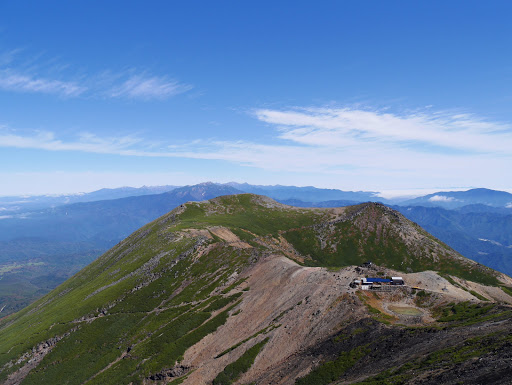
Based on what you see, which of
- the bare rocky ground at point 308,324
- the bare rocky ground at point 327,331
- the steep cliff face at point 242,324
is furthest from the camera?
the bare rocky ground at point 308,324

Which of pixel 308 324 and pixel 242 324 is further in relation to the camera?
pixel 242 324

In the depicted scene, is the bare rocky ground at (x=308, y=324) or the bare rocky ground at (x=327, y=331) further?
the bare rocky ground at (x=308, y=324)

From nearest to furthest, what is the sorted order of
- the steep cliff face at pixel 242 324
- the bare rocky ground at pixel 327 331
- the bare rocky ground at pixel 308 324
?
1. the bare rocky ground at pixel 327 331
2. the steep cliff face at pixel 242 324
3. the bare rocky ground at pixel 308 324

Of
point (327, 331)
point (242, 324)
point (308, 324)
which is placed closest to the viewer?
point (327, 331)

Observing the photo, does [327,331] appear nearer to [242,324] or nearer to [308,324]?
[308,324]

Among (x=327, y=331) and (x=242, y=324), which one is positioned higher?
(x=327, y=331)

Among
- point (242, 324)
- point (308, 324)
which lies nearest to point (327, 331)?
point (308, 324)

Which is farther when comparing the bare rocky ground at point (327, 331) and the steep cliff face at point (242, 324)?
the steep cliff face at point (242, 324)

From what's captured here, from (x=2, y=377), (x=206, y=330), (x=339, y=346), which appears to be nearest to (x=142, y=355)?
(x=206, y=330)
